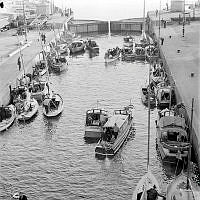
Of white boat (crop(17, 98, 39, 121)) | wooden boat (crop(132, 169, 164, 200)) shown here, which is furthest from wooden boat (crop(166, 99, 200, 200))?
white boat (crop(17, 98, 39, 121))

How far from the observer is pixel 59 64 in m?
71.2

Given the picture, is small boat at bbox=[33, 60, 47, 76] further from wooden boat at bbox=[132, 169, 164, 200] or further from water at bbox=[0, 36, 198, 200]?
wooden boat at bbox=[132, 169, 164, 200]

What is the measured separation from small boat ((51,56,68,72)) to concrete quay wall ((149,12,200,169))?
49.9 feet

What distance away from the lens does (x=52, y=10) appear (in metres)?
131

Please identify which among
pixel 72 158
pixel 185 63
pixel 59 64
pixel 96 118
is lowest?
pixel 72 158

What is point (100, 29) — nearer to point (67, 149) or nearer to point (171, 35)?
point (171, 35)

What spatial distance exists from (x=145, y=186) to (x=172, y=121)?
1023 cm

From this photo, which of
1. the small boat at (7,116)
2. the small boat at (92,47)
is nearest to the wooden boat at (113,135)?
the small boat at (7,116)

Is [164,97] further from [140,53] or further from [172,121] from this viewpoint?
[140,53]

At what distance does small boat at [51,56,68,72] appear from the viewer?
7031 cm

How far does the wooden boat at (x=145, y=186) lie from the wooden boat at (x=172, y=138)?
427 centimetres

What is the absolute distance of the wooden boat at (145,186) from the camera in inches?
1136

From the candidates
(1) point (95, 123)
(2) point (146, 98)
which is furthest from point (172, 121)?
(2) point (146, 98)

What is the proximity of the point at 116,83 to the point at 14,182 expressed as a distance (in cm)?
3070
